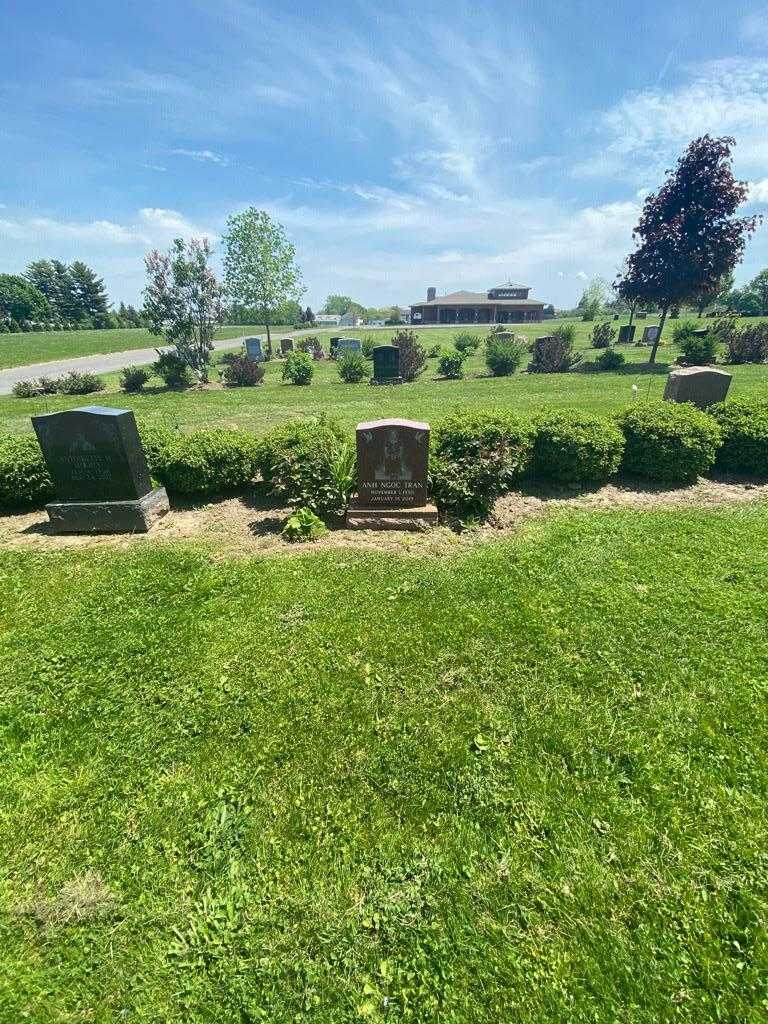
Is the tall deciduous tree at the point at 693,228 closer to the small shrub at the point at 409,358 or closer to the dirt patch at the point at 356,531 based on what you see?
the small shrub at the point at 409,358

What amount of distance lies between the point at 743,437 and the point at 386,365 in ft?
→ 50.3

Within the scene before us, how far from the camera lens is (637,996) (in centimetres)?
198

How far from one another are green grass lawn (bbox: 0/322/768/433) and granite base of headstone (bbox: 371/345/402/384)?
3.75ft

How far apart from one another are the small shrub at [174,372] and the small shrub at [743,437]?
20.0m

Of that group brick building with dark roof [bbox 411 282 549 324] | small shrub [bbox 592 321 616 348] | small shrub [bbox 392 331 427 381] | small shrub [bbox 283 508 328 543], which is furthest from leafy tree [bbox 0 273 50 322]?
small shrub [bbox 283 508 328 543]

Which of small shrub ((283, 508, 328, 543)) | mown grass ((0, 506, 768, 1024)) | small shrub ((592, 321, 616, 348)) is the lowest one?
mown grass ((0, 506, 768, 1024))

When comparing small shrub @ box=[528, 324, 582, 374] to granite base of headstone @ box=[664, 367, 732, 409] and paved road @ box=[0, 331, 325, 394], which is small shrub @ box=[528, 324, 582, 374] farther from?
paved road @ box=[0, 331, 325, 394]

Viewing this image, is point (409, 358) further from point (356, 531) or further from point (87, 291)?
point (87, 291)

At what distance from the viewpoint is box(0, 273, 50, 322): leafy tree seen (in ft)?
274

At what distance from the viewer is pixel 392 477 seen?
20.0 ft

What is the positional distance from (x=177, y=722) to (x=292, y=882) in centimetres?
141

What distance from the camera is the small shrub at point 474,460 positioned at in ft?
20.7

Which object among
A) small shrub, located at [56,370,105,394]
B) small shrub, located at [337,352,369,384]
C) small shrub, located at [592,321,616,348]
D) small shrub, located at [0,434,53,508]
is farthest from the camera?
→ small shrub, located at [592,321,616,348]

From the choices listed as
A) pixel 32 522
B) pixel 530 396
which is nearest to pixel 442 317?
pixel 530 396
